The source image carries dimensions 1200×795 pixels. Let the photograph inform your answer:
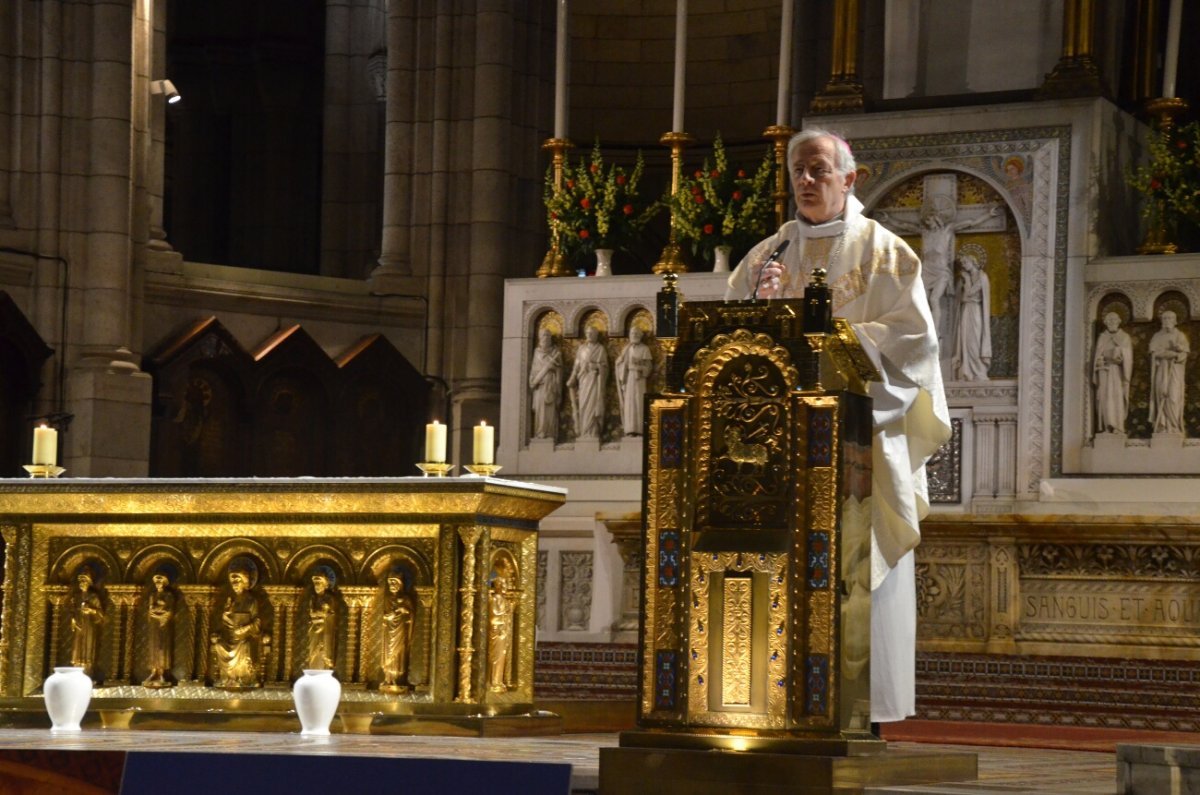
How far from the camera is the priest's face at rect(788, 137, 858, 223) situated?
6.04m

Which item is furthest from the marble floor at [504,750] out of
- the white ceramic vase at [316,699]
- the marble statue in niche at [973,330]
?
the marble statue in niche at [973,330]

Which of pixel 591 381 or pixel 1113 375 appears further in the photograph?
pixel 591 381

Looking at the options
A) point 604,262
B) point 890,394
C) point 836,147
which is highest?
point 604,262

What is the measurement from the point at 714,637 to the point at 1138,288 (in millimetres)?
5437

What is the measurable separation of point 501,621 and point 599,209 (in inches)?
178

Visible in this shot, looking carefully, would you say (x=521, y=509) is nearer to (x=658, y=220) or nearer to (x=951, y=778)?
(x=951, y=778)

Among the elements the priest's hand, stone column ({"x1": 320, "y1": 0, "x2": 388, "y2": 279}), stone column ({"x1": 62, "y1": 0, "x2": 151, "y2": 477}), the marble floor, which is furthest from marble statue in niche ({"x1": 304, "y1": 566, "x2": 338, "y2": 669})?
stone column ({"x1": 320, "y1": 0, "x2": 388, "y2": 279})

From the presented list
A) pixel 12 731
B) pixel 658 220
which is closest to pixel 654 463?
pixel 12 731

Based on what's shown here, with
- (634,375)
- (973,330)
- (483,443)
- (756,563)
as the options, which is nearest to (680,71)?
(634,375)

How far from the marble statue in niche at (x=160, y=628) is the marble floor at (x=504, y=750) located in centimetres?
39

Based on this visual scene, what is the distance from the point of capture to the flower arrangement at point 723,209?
11375 mm

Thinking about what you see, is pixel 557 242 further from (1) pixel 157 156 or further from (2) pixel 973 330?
(1) pixel 157 156

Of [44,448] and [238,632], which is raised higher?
[44,448]

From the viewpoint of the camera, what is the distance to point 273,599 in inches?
302
